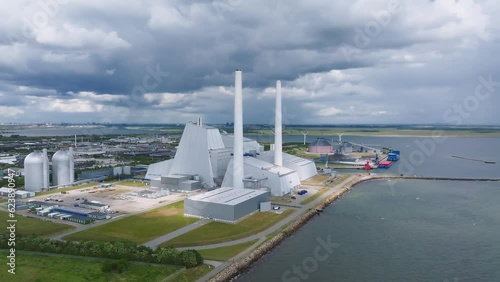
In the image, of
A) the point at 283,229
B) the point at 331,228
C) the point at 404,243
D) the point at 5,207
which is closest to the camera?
the point at 404,243

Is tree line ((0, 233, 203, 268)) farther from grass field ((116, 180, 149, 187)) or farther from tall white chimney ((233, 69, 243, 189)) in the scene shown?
grass field ((116, 180, 149, 187))

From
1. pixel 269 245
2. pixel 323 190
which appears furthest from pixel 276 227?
pixel 323 190

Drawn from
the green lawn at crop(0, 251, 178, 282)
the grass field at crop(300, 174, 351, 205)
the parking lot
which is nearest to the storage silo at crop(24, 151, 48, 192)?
the parking lot

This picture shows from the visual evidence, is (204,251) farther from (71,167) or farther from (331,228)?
(71,167)

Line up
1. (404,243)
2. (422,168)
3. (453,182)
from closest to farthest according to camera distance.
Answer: (404,243)
(453,182)
(422,168)

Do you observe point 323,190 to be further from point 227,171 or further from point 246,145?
point 246,145

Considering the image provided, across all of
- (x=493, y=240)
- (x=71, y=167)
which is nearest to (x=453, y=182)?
(x=493, y=240)
